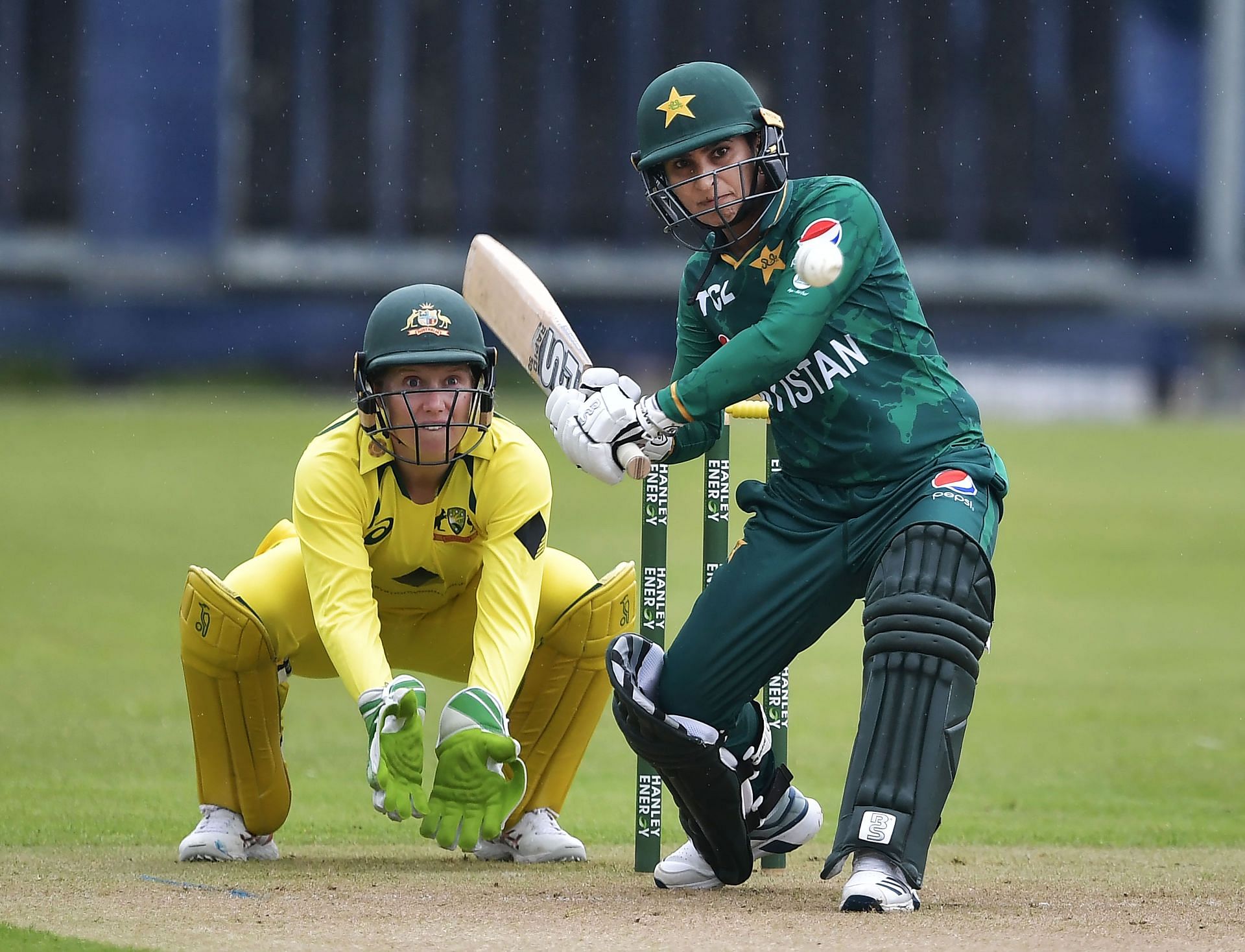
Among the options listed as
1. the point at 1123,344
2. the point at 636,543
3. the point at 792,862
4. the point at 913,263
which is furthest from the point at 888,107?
the point at 792,862

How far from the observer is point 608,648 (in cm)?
372

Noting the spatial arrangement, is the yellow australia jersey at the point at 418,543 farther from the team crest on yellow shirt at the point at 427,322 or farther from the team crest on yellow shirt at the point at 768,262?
the team crest on yellow shirt at the point at 768,262

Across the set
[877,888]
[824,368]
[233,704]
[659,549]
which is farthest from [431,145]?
[877,888]

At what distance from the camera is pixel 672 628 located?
30.1 ft

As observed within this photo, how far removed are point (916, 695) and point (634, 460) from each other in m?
0.72

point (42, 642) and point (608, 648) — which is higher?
point (608, 648)

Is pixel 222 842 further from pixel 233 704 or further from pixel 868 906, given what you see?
pixel 868 906

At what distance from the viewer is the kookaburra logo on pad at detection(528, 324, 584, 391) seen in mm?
4137

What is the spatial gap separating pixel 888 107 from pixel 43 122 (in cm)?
1314

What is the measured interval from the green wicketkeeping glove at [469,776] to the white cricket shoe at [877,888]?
72 centimetres

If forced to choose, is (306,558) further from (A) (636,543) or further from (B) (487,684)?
(A) (636,543)

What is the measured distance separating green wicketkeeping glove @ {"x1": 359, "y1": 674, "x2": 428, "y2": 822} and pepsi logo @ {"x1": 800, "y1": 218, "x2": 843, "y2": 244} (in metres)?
1.18

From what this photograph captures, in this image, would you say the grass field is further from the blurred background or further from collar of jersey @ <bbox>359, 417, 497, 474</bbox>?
the blurred background

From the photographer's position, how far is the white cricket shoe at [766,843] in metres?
3.79
